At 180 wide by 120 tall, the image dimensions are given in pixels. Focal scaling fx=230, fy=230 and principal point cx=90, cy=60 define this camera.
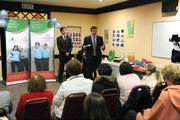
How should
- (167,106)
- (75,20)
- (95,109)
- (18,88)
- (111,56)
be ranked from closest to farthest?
(95,109), (167,106), (18,88), (111,56), (75,20)

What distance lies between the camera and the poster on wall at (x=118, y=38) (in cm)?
696

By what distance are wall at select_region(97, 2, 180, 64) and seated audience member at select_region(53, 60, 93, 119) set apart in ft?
11.1

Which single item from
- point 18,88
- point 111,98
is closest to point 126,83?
point 111,98

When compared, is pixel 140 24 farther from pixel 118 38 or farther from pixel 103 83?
pixel 103 83

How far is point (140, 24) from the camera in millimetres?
6195

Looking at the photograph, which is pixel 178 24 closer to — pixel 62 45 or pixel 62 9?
pixel 62 45

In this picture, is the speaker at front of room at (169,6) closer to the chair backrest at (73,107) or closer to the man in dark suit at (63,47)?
the man in dark suit at (63,47)

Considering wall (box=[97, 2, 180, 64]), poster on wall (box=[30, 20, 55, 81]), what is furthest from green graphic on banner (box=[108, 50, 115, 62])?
poster on wall (box=[30, 20, 55, 81])

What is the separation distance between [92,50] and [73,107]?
3.56 m

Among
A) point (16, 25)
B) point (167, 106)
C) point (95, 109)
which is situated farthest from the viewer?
point (16, 25)

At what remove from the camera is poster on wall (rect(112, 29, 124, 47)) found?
22.8 ft

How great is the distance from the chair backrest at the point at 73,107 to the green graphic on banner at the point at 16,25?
4.31 m

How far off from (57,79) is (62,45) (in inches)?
42.5

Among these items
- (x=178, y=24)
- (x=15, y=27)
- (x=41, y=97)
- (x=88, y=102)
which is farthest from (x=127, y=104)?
(x=15, y=27)
